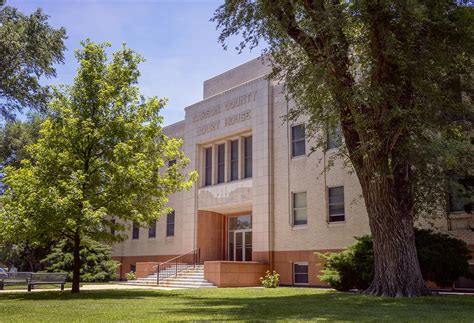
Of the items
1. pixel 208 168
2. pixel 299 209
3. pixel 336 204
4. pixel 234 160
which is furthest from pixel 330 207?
pixel 208 168

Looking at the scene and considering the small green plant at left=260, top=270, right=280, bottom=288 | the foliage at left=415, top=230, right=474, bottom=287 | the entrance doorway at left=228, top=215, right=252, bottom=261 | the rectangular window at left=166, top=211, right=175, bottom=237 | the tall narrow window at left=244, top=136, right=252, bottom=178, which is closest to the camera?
the foliage at left=415, top=230, right=474, bottom=287

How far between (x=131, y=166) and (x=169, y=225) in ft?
55.4

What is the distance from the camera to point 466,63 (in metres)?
14.9

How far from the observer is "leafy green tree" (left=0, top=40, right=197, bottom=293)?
1708 centimetres

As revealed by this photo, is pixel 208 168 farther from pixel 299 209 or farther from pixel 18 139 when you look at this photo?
pixel 18 139

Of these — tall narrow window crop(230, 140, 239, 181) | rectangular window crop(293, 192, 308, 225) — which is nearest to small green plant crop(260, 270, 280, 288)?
rectangular window crop(293, 192, 308, 225)

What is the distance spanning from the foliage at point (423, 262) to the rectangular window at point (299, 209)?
21.2 ft

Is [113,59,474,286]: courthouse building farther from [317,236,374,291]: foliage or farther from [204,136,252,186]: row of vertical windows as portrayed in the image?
[317,236,374,291]: foliage

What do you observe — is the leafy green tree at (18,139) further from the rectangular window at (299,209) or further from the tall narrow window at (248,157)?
the rectangular window at (299,209)

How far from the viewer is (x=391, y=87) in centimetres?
1376

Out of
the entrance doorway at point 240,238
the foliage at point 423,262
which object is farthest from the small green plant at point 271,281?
the foliage at point 423,262

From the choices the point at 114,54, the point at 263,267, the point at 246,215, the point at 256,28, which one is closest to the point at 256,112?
the point at 246,215

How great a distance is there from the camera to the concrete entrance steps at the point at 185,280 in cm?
2475

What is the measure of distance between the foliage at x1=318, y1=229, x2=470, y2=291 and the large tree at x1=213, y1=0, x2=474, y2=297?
1.36 meters
